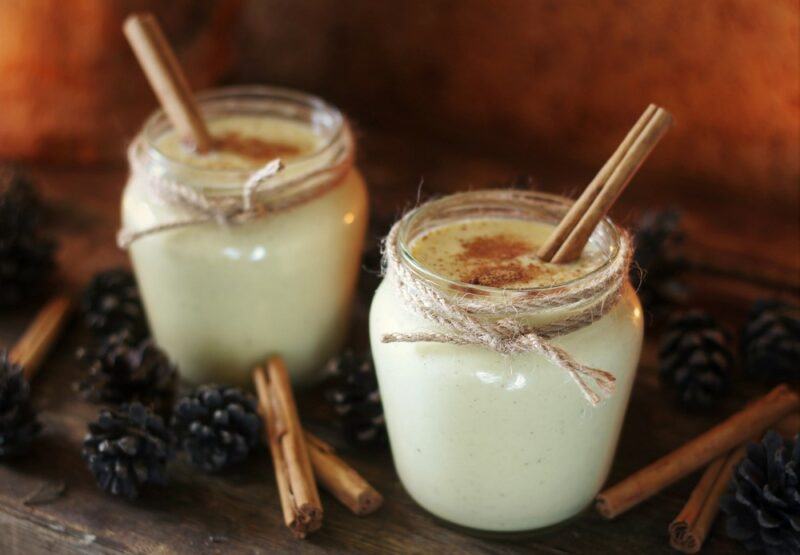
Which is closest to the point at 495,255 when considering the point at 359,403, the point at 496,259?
the point at 496,259

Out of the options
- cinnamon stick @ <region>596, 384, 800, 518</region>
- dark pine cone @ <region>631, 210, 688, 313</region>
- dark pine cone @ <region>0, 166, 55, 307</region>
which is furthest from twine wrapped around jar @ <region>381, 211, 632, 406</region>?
dark pine cone @ <region>0, 166, 55, 307</region>

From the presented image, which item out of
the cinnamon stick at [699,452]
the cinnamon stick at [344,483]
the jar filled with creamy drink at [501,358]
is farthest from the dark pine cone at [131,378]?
the cinnamon stick at [699,452]

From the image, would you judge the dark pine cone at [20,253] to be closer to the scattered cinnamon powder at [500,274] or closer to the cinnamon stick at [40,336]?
the cinnamon stick at [40,336]

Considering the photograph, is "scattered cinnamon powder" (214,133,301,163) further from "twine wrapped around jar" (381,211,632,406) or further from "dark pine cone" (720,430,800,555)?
"dark pine cone" (720,430,800,555)

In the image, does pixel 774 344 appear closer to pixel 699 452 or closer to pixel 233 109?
pixel 699 452

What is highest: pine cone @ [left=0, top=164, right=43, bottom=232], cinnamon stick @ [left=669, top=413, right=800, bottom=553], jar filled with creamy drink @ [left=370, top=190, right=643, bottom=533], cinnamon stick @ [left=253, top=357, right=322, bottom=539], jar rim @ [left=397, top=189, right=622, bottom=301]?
jar rim @ [left=397, top=189, right=622, bottom=301]
